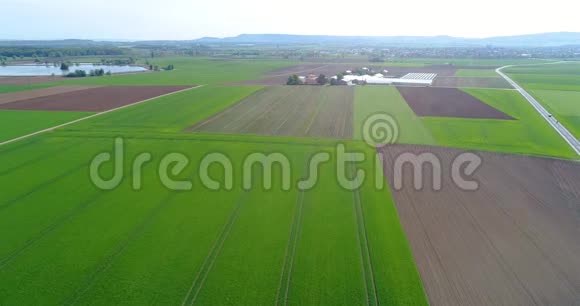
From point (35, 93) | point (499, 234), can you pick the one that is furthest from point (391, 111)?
point (35, 93)

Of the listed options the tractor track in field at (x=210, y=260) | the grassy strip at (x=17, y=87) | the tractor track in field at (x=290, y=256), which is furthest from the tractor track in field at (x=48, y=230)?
the grassy strip at (x=17, y=87)

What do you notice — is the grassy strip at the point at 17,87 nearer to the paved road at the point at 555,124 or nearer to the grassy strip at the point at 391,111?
the grassy strip at the point at 391,111

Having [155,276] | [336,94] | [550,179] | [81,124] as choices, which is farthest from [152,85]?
[550,179]

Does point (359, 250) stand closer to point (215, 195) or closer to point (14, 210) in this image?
point (215, 195)

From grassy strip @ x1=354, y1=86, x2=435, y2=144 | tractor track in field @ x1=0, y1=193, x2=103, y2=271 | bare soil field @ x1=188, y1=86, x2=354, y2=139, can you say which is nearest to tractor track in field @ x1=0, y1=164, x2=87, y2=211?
tractor track in field @ x1=0, y1=193, x2=103, y2=271

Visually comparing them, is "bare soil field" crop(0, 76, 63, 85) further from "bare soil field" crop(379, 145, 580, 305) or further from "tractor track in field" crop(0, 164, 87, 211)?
"bare soil field" crop(379, 145, 580, 305)

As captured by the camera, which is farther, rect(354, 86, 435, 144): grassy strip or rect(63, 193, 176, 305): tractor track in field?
rect(354, 86, 435, 144): grassy strip
